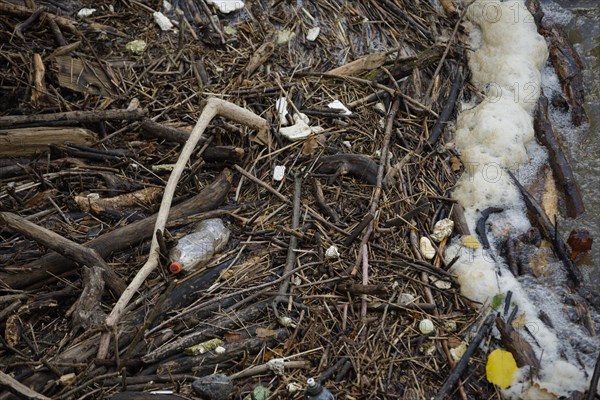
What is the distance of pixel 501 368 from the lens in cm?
247

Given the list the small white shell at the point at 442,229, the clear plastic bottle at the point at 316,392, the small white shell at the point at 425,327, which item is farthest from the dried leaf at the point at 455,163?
the clear plastic bottle at the point at 316,392

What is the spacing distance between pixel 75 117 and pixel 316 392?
1.84 m

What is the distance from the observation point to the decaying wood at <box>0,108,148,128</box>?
2.93 metres

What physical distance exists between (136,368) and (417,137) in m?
1.96

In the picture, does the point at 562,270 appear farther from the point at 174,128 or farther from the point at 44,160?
the point at 44,160

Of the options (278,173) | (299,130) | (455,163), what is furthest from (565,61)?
(278,173)

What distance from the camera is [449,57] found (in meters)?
3.77

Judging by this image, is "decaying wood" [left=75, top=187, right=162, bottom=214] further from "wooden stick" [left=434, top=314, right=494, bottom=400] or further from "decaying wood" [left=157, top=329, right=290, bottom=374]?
"wooden stick" [left=434, top=314, right=494, bottom=400]

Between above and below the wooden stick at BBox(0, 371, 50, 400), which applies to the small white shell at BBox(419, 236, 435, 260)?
above

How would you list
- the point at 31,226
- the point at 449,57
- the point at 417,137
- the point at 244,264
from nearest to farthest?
the point at 31,226 < the point at 244,264 < the point at 417,137 < the point at 449,57

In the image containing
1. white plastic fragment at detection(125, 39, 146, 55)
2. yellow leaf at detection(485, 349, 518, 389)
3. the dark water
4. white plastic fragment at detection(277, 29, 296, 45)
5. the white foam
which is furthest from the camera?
white plastic fragment at detection(277, 29, 296, 45)

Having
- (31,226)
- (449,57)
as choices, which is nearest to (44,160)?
(31,226)

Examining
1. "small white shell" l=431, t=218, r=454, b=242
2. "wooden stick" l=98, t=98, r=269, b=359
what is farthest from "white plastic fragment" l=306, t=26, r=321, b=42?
"small white shell" l=431, t=218, r=454, b=242

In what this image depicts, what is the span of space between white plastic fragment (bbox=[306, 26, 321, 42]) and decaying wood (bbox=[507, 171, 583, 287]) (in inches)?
57.4
